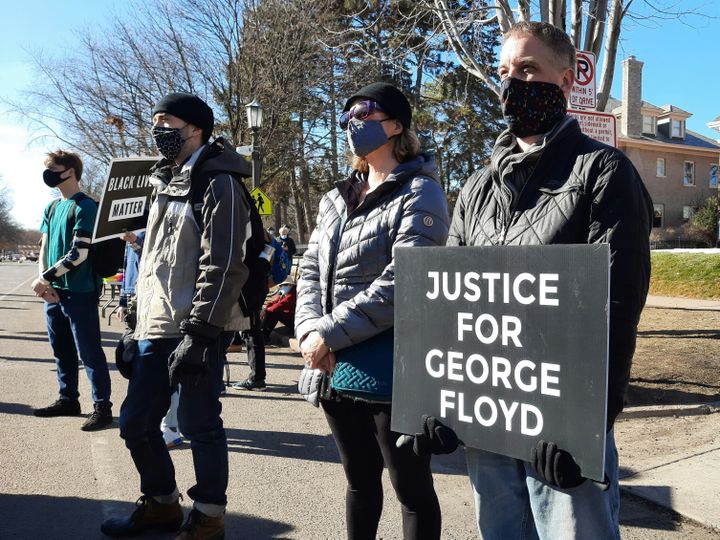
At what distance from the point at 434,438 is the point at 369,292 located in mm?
709

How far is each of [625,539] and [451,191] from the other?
93.6 ft

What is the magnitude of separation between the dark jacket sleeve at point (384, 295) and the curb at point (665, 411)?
4059mm

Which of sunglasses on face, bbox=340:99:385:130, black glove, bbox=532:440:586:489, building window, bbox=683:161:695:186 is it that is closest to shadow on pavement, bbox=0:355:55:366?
sunglasses on face, bbox=340:99:385:130

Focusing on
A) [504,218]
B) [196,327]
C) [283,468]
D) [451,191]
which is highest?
[451,191]

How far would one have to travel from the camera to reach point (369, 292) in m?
2.46

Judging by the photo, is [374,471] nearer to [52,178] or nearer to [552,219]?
[552,219]

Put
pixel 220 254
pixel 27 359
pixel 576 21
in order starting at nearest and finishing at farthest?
1. pixel 220 254
2. pixel 576 21
3. pixel 27 359

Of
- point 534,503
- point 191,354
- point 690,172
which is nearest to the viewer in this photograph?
point 534,503

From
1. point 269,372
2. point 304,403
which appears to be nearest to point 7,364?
point 269,372

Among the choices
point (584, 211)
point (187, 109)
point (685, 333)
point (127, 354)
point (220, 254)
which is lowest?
point (685, 333)

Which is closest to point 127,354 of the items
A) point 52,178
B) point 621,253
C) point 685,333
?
point 621,253

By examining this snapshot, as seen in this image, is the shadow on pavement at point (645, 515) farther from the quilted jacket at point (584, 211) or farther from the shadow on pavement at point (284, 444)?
the quilted jacket at point (584, 211)

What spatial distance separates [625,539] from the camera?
3.40m

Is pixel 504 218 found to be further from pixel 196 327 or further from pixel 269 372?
pixel 269 372
